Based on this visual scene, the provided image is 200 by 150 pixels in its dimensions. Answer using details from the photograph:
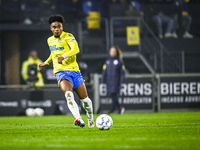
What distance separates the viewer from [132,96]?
13859mm

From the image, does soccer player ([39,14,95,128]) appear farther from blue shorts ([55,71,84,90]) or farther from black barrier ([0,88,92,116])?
black barrier ([0,88,92,116])

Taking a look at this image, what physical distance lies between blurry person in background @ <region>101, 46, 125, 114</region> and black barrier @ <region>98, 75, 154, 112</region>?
1.63 ft

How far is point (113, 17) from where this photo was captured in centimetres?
1731

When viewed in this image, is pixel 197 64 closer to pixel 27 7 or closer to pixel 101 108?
pixel 101 108

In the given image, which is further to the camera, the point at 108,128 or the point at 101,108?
the point at 101,108

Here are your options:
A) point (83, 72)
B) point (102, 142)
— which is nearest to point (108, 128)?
point (102, 142)

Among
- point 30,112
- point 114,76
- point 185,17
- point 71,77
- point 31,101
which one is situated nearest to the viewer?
point 71,77

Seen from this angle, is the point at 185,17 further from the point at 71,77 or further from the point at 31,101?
the point at 71,77

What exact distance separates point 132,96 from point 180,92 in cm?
175

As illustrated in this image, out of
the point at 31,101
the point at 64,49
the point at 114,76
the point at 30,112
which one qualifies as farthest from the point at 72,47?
the point at 31,101

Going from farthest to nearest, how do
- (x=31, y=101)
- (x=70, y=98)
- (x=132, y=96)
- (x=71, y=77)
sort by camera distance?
(x=132, y=96)
(x=31, y=101)
(x=71, y=77)
(x=70, y=98)

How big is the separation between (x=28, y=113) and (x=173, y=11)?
9.31 meters

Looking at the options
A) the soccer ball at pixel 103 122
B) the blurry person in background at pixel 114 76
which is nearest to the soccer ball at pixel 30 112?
the blurry person in background at pixel 114 76

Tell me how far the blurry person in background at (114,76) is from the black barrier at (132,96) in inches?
19.6
